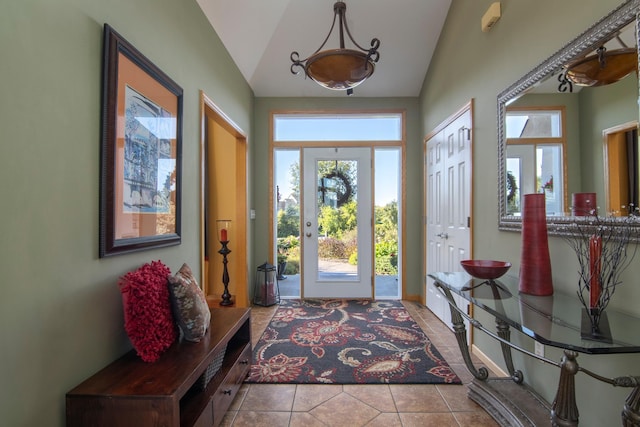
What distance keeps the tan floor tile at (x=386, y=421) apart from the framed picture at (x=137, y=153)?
1.60 m

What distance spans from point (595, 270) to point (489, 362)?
4.53ft

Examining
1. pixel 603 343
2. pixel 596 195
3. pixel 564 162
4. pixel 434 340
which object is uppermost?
pixel 564 162

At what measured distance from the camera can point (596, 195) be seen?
1.42 m

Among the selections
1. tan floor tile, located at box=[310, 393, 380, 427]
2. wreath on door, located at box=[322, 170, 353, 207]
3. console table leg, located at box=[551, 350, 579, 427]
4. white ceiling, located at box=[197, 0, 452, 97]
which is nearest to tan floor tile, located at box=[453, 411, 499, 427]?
tan floor tile, located at box=[310, 393, 380, 427]

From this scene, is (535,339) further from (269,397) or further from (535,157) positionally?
(269,397)

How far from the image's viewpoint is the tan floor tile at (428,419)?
5.60 feet

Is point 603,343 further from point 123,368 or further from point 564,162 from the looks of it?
point 123,368

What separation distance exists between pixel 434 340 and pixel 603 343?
1.93m

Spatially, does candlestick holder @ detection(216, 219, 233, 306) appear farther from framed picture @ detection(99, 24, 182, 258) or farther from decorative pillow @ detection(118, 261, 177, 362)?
decorative pillow @ detection(118, 261, 177, 362)

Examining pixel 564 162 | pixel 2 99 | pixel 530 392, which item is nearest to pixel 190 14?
pixel 2 99

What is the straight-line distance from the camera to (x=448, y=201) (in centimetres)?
312

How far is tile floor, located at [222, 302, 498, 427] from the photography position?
1.73m

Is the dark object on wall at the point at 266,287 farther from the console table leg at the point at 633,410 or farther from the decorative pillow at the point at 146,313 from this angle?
the console table leg at the point at 633,410

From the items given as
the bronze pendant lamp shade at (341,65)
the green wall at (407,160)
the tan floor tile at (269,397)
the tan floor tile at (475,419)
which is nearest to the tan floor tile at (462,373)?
the tan floor tile at (475,419)
